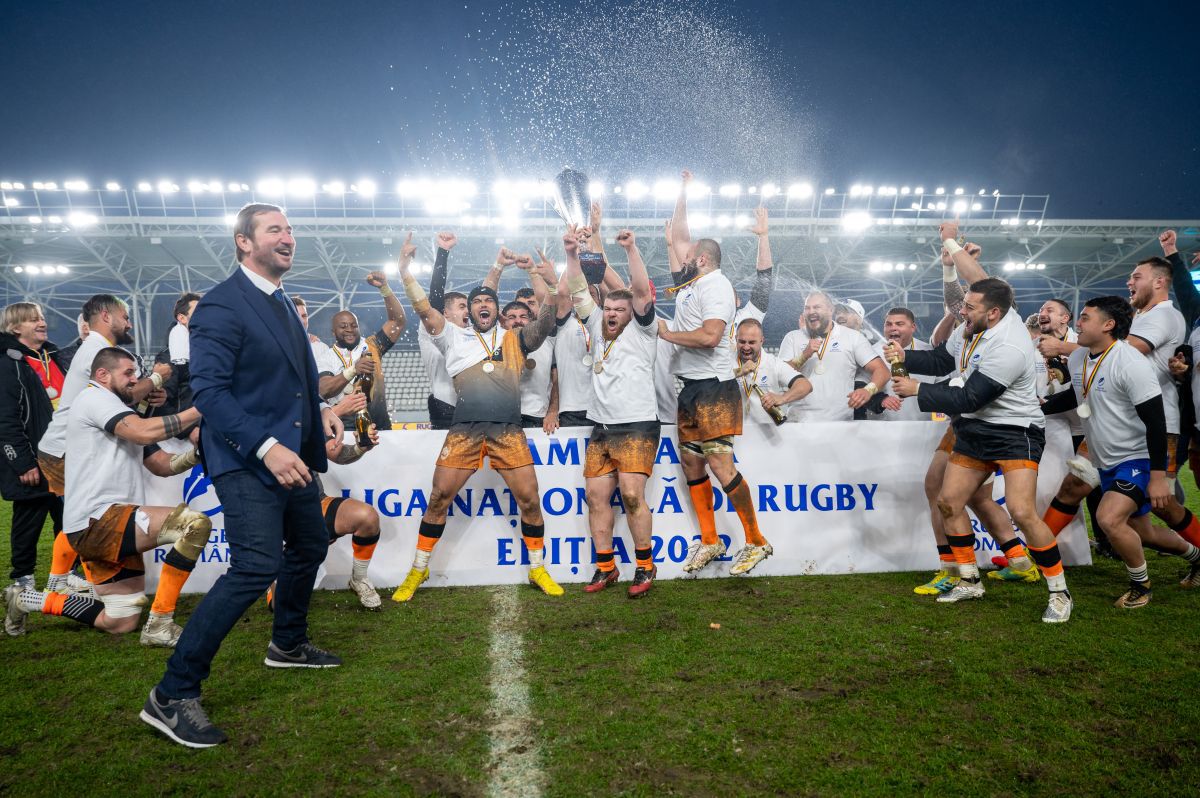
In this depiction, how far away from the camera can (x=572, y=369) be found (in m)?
6.15

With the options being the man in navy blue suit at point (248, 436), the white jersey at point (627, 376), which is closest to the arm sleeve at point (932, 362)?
the white jersey at point (627, 376)

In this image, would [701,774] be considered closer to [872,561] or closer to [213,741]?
[213,741]

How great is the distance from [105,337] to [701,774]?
4861 mm

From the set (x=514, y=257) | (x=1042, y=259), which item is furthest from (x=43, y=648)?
(x=1042, y=259)

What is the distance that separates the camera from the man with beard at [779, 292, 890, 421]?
6312 mm

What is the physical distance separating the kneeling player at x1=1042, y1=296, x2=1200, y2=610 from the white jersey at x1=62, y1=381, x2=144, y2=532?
6381 mm

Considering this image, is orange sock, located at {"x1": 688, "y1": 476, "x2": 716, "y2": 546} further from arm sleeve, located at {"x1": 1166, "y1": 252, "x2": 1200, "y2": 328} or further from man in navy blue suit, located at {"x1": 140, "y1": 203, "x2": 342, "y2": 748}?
arm sleeve, located at {"x1": 1166, "y1": 252, "x2": 1200, "y2": 328}

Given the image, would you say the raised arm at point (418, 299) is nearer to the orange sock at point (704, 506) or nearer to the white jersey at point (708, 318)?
the white jersey at point (708, 318)

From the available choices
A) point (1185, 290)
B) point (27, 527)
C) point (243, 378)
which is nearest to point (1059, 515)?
point (1185, 290)

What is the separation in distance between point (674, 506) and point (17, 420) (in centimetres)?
482

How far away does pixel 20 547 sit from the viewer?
15.8 feet

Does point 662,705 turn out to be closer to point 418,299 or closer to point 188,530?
point 188,530

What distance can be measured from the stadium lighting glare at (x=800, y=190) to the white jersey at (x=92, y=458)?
91.4ft

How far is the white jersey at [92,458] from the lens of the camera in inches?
165
